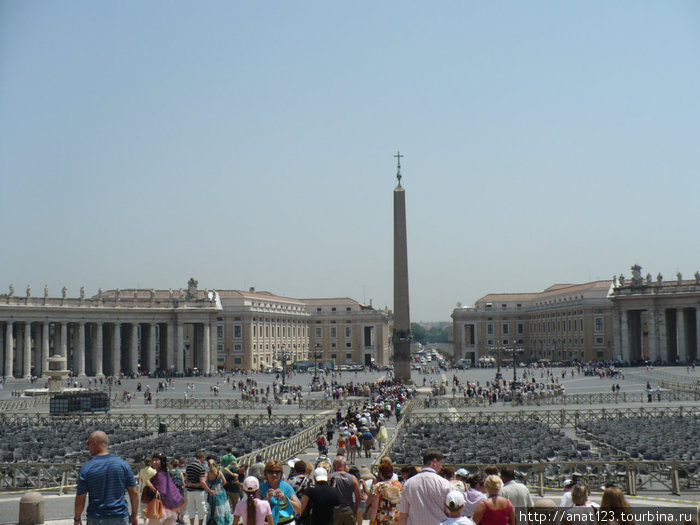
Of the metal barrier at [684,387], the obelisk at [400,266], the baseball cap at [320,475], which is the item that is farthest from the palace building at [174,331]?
the baseball cap at [320,475]

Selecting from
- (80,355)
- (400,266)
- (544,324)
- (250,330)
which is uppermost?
(400,266)

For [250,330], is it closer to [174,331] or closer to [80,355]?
[174,331]

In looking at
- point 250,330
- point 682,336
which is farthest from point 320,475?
point 250,330

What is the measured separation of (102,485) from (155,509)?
2.91 m

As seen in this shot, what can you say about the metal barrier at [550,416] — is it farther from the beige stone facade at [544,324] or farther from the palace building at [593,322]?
the beige stone facade at [544,324]

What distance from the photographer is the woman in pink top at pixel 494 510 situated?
8.36 metres

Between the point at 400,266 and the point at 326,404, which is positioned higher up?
the point at 400,266

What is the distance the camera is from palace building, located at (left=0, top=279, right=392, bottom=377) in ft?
262

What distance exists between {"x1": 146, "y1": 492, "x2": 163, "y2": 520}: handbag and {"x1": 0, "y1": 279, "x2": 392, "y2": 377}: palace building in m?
68.4

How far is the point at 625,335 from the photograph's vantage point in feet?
309

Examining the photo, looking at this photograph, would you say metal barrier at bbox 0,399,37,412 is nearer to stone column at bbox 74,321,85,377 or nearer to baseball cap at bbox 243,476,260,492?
stone column at bbox 74,321,85,377

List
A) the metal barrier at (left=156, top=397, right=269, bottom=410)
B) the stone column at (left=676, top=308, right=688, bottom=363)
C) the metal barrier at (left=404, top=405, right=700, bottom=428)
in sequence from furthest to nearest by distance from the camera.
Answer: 1. the stone column at (left=676, top=308, right=688, bottom=363)
2. the metal barrier at (left=156, top=397, right=269, bottom=410)
3. the metal barrier at (left=404, top=405, right=700, bottom=428)

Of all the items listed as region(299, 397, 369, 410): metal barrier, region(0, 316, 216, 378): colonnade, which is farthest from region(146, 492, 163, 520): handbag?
region(0, 316, 216, 378): colonnade

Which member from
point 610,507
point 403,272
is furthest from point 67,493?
point 403,272
